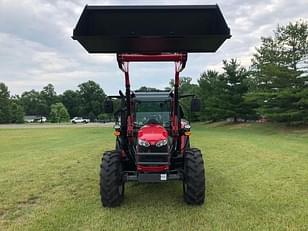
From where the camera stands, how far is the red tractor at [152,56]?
4.51 metres

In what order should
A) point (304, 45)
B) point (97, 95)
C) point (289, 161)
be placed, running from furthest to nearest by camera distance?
point (97, 95) → point (304, 45) → point (289, 161)

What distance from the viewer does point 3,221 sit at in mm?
4613

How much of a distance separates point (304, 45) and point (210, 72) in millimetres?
20100

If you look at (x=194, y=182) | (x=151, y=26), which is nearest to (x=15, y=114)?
(x=194, y=182)

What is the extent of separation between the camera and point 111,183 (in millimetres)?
5102

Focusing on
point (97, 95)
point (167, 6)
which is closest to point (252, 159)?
point (167, 6)

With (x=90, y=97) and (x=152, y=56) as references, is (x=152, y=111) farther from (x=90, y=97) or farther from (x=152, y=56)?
(x=90, y=97)

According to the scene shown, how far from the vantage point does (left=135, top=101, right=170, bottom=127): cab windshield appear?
644 cm

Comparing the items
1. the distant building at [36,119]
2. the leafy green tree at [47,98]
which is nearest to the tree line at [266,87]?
the distant building at [36,119]

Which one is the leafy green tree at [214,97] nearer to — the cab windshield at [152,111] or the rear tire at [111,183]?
the cab windshield at [152,111]

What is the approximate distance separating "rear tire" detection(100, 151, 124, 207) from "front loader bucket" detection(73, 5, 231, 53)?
1.88 metres

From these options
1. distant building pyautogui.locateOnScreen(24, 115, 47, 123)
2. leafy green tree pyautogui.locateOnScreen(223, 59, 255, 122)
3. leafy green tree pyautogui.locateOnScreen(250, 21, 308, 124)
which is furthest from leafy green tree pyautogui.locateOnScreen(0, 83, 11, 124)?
leafy green tree pyautogui.locateOnScreen(250, 21, 308, 124)

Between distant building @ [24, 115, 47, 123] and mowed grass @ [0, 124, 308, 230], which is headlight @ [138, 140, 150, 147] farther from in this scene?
distant building @ [24, 115, 47, 123]

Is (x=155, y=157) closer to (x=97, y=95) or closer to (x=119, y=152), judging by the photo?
(x=119, y=152)
